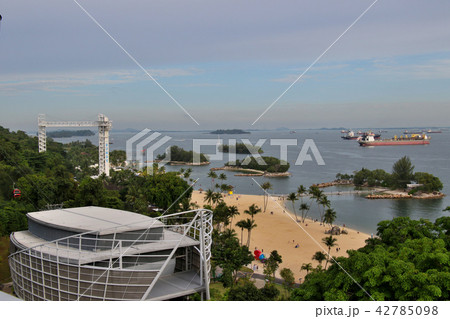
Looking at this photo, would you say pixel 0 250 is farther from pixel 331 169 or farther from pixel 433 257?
pixel 331 169

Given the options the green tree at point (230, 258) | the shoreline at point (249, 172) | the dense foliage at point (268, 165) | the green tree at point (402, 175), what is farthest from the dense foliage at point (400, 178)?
the green tree at point (230, 258)

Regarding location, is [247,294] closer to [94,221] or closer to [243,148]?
[94,221]

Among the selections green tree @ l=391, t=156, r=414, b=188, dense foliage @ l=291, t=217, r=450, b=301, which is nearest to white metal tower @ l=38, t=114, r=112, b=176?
green tree @ l=391, t=156, r=414, b=188

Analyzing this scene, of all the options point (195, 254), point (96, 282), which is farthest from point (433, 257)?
point (96, 282)
